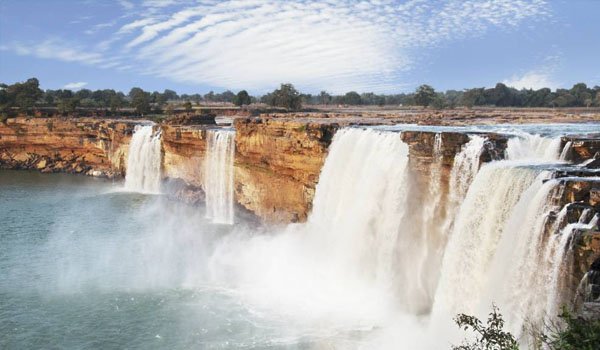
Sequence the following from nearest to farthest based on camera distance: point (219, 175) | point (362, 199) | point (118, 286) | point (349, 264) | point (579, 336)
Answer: point (579, 336) < point (118, 286) < point (362, 199) < point (349, 264) < point (219, 175)

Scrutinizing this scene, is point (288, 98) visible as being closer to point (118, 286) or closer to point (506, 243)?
point (118, 286)

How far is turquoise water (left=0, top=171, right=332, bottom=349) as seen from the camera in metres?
14.3

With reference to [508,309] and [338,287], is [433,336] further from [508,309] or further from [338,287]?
[338,287]

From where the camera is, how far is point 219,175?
99.0 ft

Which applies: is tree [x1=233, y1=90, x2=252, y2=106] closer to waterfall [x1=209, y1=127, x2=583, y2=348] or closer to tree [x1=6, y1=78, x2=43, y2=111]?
tree [x1=6, y1=78, x2=43, y2=111]

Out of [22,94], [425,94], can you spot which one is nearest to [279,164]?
[425,94]

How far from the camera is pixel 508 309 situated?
10.7 metres

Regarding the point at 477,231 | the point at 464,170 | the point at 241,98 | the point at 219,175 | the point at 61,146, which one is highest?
the point at 241,98

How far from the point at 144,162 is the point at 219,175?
9815mm

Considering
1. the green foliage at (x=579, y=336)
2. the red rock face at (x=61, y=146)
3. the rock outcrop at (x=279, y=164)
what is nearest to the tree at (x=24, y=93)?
the red rock face at (x=61, y=146)

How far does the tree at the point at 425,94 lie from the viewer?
6003cm

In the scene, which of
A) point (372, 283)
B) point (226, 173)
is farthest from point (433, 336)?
point (226, 173)

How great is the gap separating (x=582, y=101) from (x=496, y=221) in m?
41.2

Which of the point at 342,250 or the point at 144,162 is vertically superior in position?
the point at 144,162
